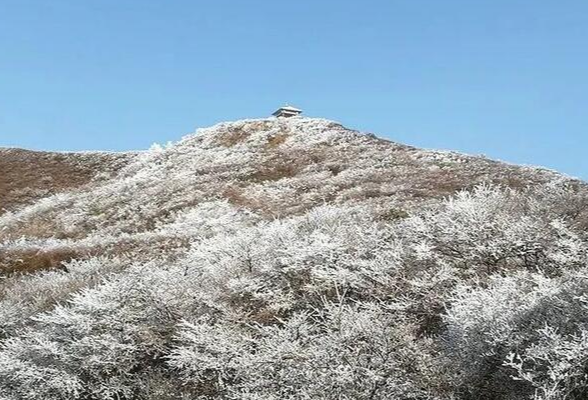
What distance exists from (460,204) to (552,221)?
273 centimetres

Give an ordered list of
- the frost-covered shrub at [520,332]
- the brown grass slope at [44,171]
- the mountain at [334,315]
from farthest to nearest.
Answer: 1. the brown grass slope at [44,171]
2. the mountain at [334,315]
3. the frost-covered shrub at [520,332]


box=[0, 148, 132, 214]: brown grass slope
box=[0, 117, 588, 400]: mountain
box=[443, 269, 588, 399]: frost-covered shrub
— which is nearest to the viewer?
box=[443, 269, 588, 399]: frost-covered shrub

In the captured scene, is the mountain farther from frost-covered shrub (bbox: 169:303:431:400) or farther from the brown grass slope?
the brown grass slope

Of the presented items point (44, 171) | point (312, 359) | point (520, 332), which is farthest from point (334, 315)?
point (44, 171)

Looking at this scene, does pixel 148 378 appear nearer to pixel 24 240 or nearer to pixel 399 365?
pixel 399 365

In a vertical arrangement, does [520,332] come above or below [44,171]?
below

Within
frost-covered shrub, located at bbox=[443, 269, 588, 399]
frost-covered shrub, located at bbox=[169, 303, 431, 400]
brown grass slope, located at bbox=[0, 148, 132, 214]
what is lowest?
frost-covered shrub, located at bbox=[169, 303, 431, 400]

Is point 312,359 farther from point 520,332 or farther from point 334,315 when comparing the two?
point 520,332

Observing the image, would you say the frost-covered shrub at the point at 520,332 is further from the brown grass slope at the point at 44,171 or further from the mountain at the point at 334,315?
the brown grass slope at the point at 44,171

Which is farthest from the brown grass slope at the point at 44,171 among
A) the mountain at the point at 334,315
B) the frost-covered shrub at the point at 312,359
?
the frost-covered shrub at the point at 312,359

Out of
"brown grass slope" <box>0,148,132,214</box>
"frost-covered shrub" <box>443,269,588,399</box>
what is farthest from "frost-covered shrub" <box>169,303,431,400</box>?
"brown grass slope" <box>0,148,132,214</box>

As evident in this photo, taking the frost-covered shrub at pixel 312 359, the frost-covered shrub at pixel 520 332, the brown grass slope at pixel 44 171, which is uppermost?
the brown grass slope at pixel 44 171

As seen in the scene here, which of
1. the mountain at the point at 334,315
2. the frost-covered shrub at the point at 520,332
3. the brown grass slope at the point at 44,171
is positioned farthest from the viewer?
the brown grass slope at the point at 44,171

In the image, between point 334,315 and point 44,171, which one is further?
point 44,171
